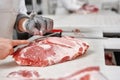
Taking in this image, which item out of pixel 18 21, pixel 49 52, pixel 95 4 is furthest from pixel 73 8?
pixel 49 52

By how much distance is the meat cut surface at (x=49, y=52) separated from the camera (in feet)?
2.88

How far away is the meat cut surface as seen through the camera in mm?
879

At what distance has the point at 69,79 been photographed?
2.42 feet

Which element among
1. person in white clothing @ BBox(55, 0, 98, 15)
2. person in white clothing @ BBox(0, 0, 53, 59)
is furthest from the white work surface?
person in white clothing @ BBox(55, 0, 98, 15)

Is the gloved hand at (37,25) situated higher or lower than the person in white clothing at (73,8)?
lower

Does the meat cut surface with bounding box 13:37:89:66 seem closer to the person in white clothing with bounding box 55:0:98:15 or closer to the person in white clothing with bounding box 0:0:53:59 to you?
the person in white clothing with bounding box 0:0:53:59

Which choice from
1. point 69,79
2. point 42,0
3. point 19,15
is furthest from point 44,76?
point 42,0

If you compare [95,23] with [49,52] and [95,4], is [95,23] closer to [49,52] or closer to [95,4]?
[49,52]

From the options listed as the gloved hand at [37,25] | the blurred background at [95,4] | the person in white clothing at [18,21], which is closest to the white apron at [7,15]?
the person in white clothing at [18,21]

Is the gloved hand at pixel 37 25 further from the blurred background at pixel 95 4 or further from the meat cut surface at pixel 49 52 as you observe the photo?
Answer: the blurred background at pixel 95 4

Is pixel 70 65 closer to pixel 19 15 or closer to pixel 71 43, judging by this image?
pixel 71 43

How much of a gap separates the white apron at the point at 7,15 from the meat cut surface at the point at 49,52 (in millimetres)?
189

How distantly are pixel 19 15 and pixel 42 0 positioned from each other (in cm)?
160

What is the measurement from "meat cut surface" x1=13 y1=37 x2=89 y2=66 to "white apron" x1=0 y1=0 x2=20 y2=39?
0.19m
